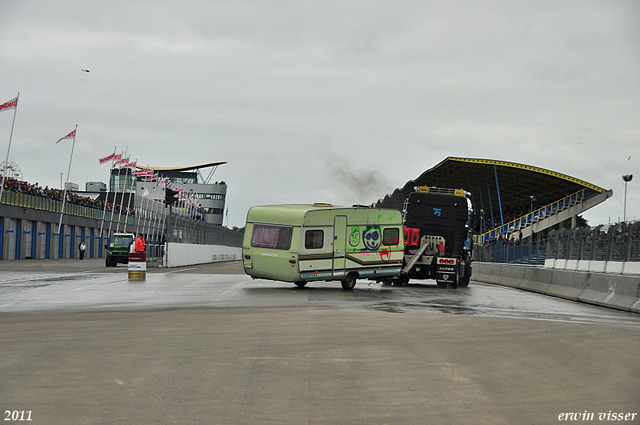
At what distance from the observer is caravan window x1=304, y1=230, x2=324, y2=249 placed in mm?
22859

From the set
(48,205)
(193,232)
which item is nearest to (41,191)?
(48,205)

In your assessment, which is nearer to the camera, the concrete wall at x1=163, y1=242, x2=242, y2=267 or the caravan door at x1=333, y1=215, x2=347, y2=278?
the caravan door at x1=333, y1=215, x2=347, y2=278

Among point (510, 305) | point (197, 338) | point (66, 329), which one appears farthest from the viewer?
point (510, 305)

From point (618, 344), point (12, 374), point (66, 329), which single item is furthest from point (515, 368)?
point (66, 329)

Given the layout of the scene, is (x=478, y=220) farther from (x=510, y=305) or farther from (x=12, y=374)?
(x=12, y=374)

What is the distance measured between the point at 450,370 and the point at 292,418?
271cm

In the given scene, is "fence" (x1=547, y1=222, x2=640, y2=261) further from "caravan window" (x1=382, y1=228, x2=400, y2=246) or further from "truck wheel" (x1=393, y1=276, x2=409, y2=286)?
"caravan window" (x1=382, y1=228, x2=400, y2=246)

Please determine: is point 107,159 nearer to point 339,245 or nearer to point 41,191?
point 41,191

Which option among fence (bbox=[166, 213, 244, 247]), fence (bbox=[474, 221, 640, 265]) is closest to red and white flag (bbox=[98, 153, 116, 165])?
fence (bbox=[166, 213, 244, 247])

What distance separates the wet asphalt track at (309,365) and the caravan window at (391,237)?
Answer: 9558 millimetres

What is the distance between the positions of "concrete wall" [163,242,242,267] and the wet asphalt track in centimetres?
2766

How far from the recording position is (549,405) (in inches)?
276

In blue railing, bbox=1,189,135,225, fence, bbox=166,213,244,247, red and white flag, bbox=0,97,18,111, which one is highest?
red and white flag, bbox=0,97,18,111

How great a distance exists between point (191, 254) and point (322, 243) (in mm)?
27855
